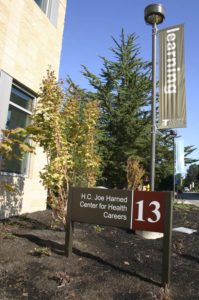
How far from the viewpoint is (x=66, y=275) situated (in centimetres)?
438

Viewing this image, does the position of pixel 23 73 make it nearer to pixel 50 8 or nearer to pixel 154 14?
pixel 50 8

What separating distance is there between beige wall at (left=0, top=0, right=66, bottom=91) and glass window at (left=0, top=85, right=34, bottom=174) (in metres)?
0.34

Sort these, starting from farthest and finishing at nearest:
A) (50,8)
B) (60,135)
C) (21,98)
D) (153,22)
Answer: (50,8) → (21,98) → (153,22) → (60,135)

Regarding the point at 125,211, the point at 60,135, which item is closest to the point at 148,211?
the point at 125,211

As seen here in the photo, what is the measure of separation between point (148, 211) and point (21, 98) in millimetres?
5448

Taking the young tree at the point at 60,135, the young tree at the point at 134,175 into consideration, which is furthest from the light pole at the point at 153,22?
the young tree at the point at 134,175

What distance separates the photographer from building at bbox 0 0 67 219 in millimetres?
7645

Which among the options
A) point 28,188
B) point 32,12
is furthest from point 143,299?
point 32,12

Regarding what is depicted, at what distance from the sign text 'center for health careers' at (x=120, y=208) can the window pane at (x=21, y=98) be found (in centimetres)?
396

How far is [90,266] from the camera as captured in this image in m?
4.94

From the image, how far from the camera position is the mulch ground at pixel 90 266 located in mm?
4051

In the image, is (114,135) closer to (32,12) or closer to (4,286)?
(32,12)

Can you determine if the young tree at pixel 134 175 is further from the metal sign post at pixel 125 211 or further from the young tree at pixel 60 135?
the metal sign post at pixel 125 211

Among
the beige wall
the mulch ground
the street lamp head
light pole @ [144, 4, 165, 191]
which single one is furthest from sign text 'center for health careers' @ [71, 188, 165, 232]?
the street lamp head
